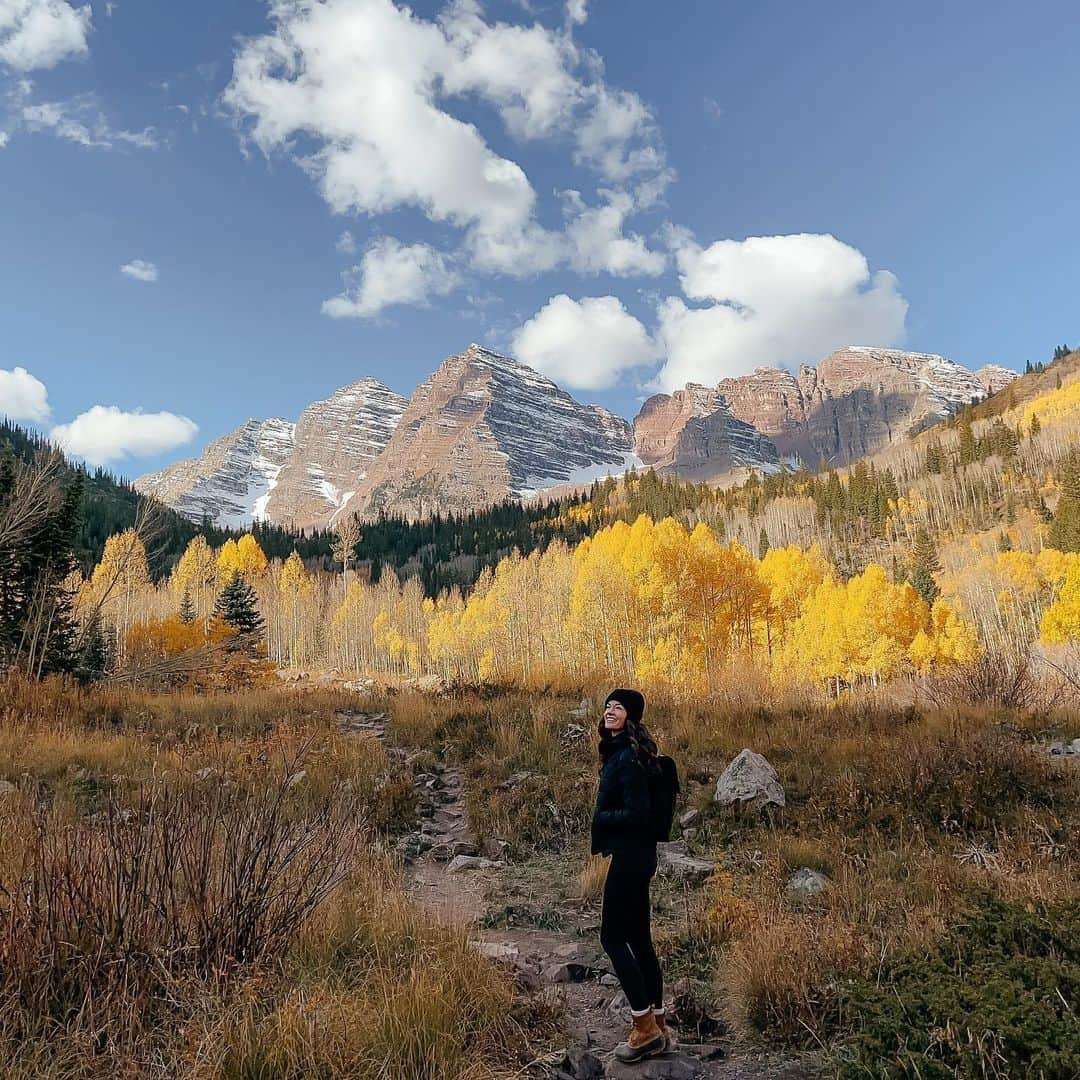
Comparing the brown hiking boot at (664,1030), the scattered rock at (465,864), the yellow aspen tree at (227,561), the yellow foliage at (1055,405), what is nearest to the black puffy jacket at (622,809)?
the brown hiking boot at (664,1030)

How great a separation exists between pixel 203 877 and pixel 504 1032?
5.39 feet

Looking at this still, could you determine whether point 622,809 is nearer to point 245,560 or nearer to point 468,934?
point 468,934

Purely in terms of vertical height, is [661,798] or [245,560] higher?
[245,560]

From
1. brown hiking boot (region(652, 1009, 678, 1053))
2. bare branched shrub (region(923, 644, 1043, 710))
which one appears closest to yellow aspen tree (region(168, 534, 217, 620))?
bare branched shrub (region(923, 644, 1043, 710))

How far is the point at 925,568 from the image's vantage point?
6350 cm

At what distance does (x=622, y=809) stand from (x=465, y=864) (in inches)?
145

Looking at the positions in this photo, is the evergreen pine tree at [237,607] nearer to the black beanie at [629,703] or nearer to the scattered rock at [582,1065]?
the black beanie at [629,703]

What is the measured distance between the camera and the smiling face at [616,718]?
3904 millimetres

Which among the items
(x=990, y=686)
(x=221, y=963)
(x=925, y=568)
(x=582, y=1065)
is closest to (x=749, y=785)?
(x=582, y=1065)

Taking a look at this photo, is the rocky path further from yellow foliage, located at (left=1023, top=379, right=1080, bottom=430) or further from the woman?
yellow foliage, located at (left=1023, top=379, right=1080, bottom=430)

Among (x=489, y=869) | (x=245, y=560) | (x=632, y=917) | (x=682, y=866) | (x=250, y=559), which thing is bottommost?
(x=489, y=869)

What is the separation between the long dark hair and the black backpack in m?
0.06

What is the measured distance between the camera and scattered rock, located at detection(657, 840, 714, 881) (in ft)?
19.4

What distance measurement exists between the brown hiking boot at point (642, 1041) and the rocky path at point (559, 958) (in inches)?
1.5
